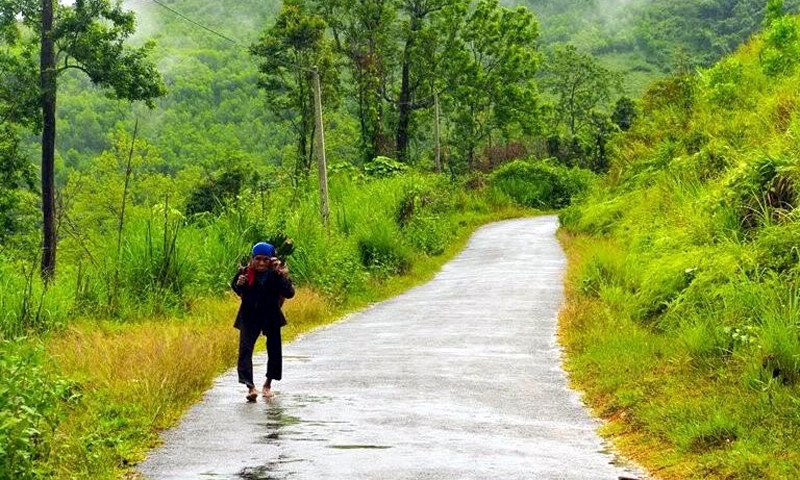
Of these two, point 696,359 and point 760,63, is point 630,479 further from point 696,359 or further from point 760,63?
point 760,63

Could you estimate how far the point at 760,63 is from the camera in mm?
22156

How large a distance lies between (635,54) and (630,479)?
150 meters

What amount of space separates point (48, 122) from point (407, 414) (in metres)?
29.1

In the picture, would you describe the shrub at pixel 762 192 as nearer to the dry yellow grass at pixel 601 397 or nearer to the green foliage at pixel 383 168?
the dry yellow grass at pixel 601 397

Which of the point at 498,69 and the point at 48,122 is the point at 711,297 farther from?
the point at 498,69

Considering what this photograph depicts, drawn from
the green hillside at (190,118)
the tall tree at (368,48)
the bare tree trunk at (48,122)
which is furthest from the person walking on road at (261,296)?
the green hillside at (190,118)

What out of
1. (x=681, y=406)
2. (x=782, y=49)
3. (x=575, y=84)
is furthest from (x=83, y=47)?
(x=575, y=84)

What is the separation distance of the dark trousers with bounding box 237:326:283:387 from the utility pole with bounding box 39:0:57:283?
24774 millimetres

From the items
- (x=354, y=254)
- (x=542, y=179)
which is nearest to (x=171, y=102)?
(x=542, y=179)

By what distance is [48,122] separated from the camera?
35406 millimetres

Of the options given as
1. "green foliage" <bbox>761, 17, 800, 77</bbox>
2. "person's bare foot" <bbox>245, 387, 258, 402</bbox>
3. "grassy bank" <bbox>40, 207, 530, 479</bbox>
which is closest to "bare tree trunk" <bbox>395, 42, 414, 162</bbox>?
"green foliage" <bbox>761, 17, 800, 77</bbox>

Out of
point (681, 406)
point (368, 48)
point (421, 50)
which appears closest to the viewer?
point (681, 406)

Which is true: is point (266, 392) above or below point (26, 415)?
below

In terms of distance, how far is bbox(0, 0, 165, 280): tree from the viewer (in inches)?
1409
